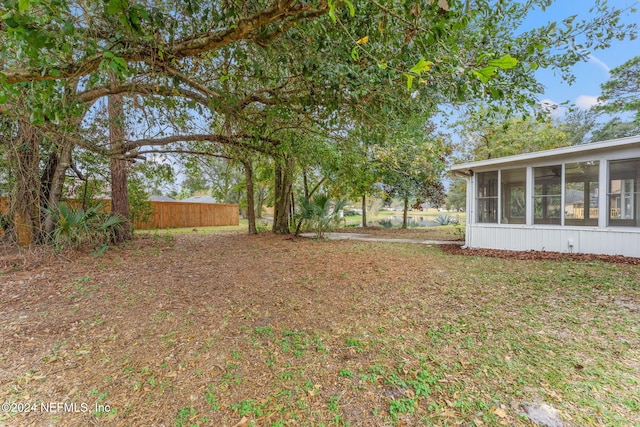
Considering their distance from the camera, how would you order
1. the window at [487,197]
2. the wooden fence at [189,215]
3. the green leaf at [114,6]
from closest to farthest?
the green leaf at [114,6]
the window at [487,197]
the wooden fence at [189,215]

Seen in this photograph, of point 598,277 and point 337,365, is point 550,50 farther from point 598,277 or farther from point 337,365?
point 337,365

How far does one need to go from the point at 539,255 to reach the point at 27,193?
35.6 feet

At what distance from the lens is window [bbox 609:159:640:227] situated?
19.2ft

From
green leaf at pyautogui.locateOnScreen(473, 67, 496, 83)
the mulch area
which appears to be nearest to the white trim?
the mulch area

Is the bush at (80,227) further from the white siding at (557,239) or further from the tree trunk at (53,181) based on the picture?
the white siding at (557,239)

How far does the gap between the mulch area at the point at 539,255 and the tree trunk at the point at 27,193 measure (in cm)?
916

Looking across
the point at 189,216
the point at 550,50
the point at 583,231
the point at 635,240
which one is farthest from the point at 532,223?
the point at 189,216

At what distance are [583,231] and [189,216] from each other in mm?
16782

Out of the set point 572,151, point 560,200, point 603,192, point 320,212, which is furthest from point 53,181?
point 603,192

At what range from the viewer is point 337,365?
2262mm

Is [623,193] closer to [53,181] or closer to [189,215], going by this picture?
[53,181]

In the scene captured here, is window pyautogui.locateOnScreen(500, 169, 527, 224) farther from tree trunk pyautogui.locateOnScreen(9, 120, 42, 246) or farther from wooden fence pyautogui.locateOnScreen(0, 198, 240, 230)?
wooden fence pyautogui.locateOnScreen(0, 198, 240, 230)

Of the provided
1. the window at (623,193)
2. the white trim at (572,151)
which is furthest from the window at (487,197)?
the window at (623,193)

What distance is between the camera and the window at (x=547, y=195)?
21.7ft
